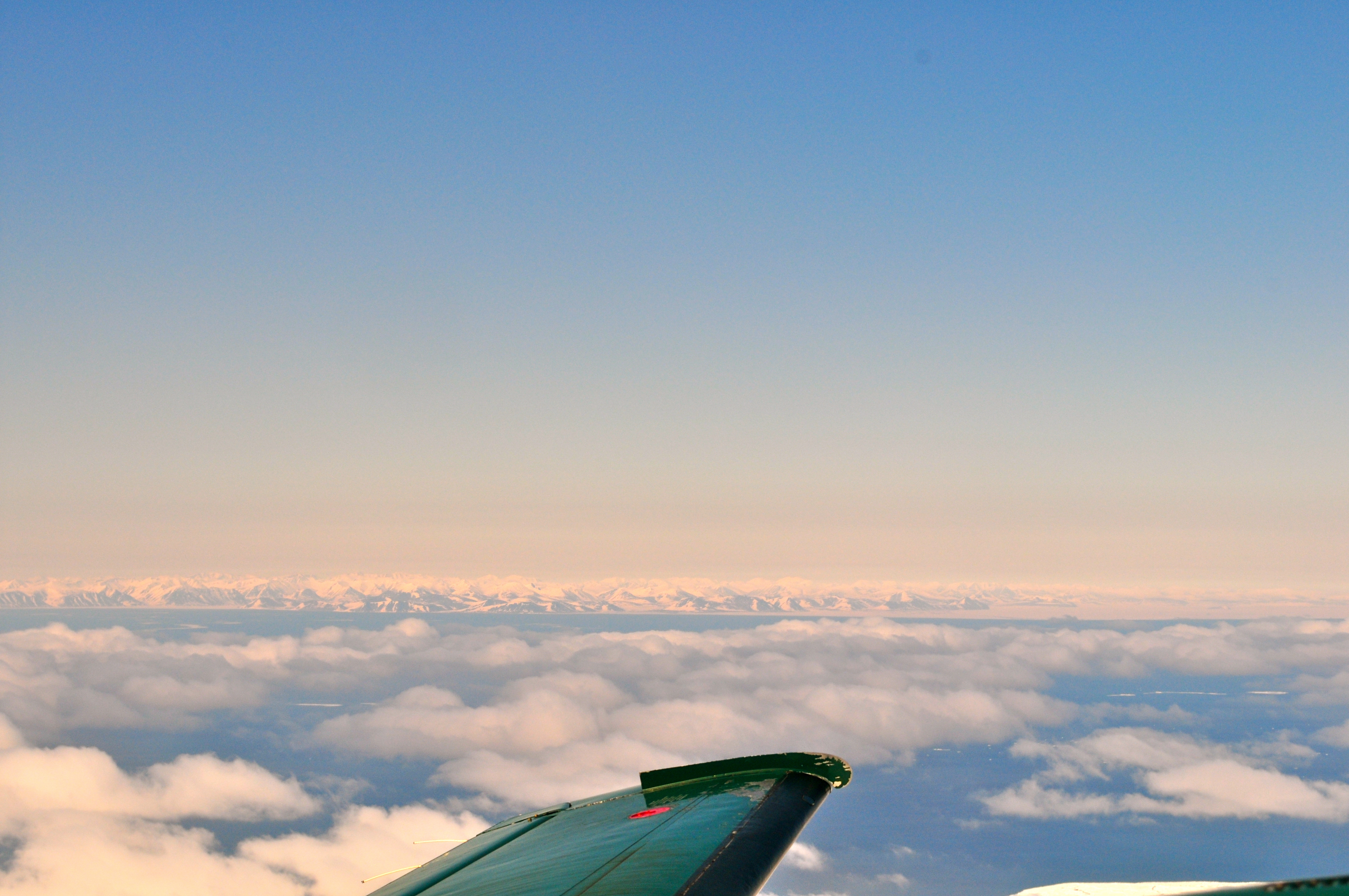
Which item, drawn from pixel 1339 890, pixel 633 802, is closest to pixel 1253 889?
pixel 1339 890

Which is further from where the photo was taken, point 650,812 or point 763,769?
point 763,769

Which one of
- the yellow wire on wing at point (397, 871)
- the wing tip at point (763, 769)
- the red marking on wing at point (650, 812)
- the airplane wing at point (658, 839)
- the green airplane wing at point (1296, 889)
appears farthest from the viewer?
the wing tip at point (763, 769)

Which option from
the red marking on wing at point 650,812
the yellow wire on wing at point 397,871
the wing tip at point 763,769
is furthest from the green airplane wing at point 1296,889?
the yellow wire on wing at point 397,871

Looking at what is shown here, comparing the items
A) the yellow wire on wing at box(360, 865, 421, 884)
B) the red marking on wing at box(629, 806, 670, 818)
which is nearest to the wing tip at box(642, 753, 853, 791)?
the red marking on wing at box(629, 806, 670, 818)

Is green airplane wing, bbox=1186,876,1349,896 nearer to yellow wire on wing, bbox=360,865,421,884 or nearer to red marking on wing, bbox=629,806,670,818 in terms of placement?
red marking on wing, bbox=629,806,670,818

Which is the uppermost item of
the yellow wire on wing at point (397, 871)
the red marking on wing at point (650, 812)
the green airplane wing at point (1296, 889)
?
the green airplane wing at point (1296, 889)

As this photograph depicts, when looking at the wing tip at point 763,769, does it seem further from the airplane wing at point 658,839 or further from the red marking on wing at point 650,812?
the red marking on wing at point 650,812

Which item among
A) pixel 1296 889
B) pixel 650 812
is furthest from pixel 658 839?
pixel 1296 889

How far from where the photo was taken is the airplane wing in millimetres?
13906

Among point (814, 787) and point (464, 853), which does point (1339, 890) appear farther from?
point (464, 853)

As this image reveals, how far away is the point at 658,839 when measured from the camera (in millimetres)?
16375

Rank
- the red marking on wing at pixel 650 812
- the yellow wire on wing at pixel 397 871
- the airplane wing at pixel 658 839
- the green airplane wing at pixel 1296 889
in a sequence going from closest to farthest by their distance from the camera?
the green airplane wing at pixel 1296 889, the airplane wing at pixel 658 839, the yellow wire on wing at pixel 397 871, the red marking on wing at pixel 650 812

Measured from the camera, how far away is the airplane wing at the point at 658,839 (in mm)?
13906

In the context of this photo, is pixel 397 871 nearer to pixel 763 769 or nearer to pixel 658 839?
pixel 658 839
